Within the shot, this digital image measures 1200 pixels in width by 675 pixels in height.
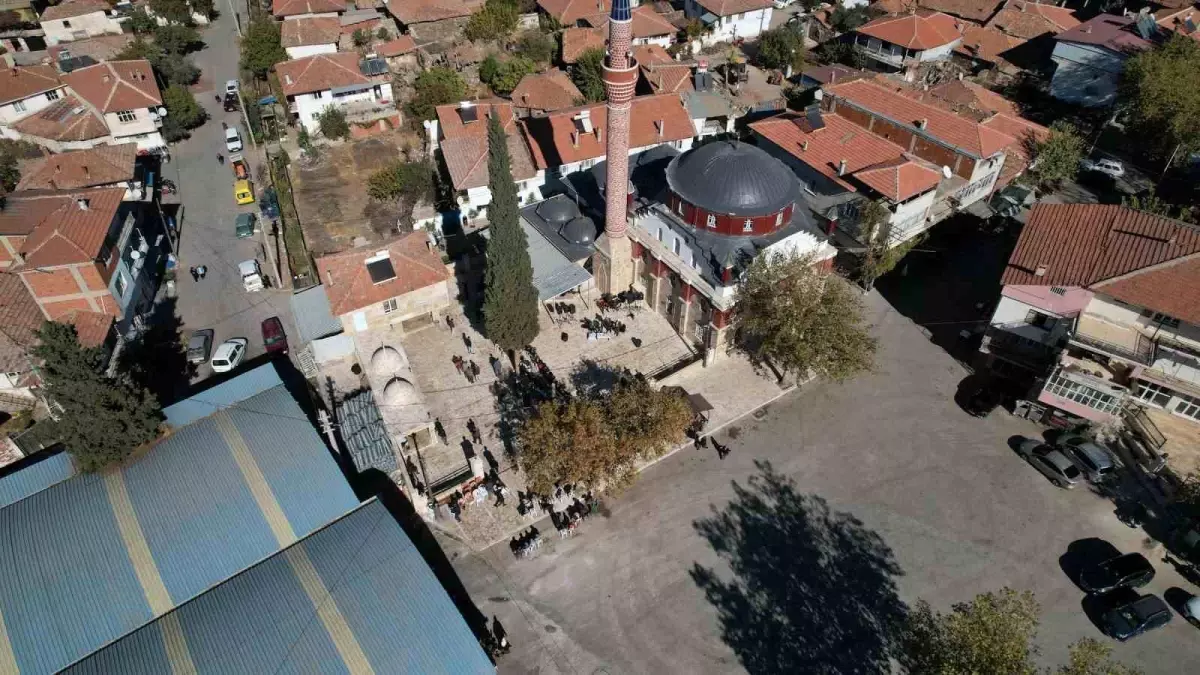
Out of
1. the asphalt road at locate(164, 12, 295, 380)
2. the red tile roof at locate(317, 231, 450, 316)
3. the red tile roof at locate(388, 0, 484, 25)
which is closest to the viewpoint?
the red tile roof at locate(317, 231, 450, 316)

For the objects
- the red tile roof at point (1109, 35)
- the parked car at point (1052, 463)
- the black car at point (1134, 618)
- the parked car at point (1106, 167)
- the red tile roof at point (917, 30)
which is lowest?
the black car at point (1134, 618)

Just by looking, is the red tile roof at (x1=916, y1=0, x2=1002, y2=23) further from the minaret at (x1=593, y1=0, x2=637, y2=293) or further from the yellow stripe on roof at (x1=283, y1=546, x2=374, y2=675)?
the yellow stripe on roof at (x1=283, y1=546, x2=374, y2=675)

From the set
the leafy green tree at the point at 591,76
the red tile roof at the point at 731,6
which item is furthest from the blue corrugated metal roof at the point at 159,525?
the red tile roof at the point at 731,6

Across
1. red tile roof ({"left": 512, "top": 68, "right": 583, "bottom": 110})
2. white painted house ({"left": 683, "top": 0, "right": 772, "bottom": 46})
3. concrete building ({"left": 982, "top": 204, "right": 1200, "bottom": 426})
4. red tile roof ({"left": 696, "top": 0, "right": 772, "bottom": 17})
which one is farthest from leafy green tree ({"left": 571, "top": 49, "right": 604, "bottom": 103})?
concrete building ({"left": 982, "top": 204, "right": 1200, "bottom": 426})

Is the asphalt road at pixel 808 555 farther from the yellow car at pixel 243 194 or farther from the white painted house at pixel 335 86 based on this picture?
the white painted house at pixel 335 86

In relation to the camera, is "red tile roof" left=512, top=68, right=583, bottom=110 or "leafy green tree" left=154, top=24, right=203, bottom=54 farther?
"leafy green tree" left=154, top=24, right=203, bottom=54

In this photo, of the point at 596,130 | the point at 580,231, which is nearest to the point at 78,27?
the point at 596,130

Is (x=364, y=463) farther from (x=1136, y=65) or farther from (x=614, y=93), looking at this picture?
(x=1136, y=65)
